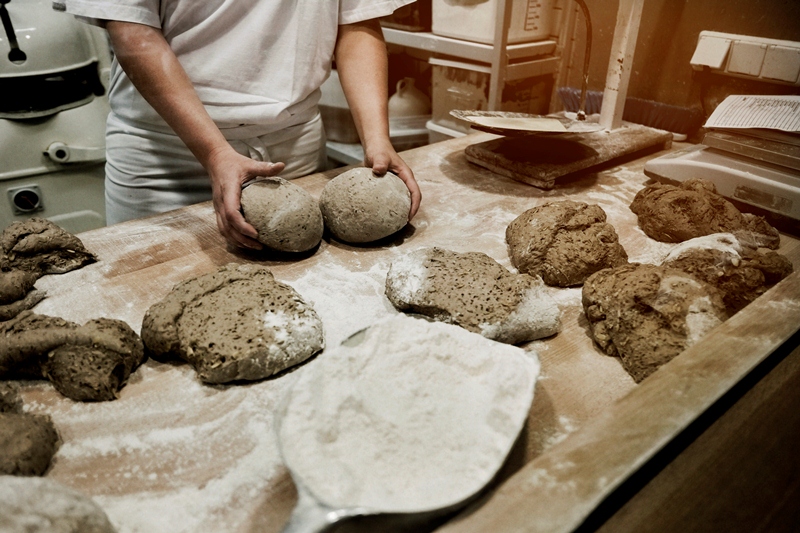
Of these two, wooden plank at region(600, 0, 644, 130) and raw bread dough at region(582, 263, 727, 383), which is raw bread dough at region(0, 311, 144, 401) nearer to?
raw bread dough at region(582, 263, 727, 383)

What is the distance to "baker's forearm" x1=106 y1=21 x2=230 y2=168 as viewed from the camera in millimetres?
1454

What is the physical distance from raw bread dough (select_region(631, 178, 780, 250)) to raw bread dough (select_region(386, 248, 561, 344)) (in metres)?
0.55

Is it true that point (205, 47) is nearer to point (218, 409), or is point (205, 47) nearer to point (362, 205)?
point (362, 205)

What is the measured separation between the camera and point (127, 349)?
104 cm

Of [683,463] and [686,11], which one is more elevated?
[686,11]

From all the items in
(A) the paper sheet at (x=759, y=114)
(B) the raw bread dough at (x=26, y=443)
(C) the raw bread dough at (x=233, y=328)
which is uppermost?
(A) the paper sheet at (x=759, y=114)

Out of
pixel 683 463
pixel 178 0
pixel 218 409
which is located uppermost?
pixel 178 0

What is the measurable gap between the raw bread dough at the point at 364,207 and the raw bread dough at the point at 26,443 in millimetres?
807

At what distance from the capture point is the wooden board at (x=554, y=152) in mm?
1849

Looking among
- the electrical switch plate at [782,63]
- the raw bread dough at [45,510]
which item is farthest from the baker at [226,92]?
the electrical switch plate at [782,63]

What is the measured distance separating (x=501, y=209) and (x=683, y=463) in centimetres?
109

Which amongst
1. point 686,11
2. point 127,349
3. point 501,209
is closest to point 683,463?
point 127,349

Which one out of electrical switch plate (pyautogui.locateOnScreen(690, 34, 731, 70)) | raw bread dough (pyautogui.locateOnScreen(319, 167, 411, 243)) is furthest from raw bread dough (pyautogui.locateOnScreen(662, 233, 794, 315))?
electrical switch plate (pyautogui.locateOnScreen(690, 34, 731, 70))

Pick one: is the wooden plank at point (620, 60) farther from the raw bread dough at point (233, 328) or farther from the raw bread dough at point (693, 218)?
the raw bread dough at point (233, 328)
